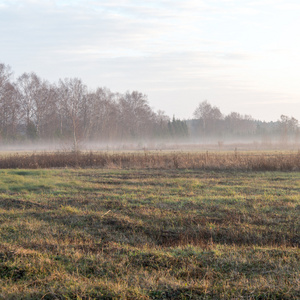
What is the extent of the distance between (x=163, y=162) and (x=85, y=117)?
46430 millimetres

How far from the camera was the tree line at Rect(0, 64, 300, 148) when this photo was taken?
5681 centimetres

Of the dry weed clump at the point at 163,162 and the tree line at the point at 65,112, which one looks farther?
the tree line at the point at 65,112

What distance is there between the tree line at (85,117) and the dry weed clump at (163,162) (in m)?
21.4

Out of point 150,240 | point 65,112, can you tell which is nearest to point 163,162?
point 150,240

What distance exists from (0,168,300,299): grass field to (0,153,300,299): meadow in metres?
0.02

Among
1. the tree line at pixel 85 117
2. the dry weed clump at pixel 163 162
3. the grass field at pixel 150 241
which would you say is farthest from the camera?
the tree line at pixel 85 117

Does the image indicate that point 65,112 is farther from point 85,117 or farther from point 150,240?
point 150,240

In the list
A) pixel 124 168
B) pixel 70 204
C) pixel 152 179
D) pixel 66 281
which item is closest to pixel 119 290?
pixel 66 281

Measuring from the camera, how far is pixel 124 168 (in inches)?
799

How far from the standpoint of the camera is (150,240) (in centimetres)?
696

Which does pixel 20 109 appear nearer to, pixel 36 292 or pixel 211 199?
pixel 211 199

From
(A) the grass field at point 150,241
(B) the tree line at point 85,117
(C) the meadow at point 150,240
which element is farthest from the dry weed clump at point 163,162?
(B) the tree line at point 85,117

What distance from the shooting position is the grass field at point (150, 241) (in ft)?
14.1

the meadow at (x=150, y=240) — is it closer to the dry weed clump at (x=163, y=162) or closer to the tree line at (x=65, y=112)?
the dry weed clump at (x=163, y=162)
